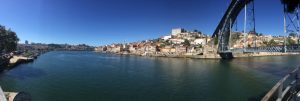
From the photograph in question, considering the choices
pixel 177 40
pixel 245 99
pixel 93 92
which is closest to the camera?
pixel 245 99

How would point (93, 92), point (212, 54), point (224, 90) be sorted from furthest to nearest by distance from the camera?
point (212, 54) < point (224, 90) < point (93, 92)

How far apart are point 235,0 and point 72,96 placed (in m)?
47.7

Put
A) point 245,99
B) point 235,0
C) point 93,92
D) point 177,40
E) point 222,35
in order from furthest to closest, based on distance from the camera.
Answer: point 177,40, point 222,35, point 235,0, point 93,92, point 245,99

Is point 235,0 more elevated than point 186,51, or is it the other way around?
point 235,0

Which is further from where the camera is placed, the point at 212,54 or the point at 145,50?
the point at 145,50

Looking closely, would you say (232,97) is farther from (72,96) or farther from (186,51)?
(186,51)

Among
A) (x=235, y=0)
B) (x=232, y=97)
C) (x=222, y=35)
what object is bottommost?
(x=232, y=97)

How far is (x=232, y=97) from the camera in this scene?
72.1 ft

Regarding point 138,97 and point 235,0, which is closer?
point 138,97

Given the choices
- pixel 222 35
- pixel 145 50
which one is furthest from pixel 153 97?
pixel 145 50

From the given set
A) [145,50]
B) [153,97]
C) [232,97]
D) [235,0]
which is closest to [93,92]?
[153,97]

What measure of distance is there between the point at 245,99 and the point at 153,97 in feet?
21.7

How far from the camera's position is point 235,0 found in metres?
60.9

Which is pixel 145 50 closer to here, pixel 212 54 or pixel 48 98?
pixel 212 54
